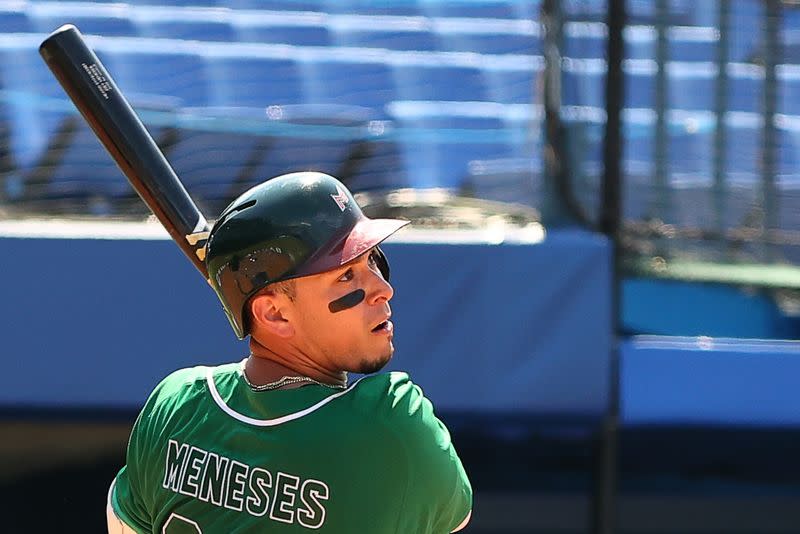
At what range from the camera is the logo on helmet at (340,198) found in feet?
4.69

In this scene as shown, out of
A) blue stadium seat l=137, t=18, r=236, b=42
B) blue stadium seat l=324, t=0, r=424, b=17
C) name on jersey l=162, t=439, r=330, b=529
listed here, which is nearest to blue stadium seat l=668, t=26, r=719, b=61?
blue stadium seat l=324, t=0, r=424, b=17

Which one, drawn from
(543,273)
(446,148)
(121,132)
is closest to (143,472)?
(121,132)

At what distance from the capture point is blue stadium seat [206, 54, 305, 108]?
196 inches

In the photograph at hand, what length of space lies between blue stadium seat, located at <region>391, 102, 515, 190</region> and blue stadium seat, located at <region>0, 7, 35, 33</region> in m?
1.65

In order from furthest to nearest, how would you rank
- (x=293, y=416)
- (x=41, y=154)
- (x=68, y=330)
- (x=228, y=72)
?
(x=228, y=72), (x=41, y=154), (x=68, y=330), (x=293, y=416)

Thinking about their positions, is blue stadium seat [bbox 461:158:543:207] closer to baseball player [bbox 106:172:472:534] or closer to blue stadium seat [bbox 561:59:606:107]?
blue stadium seat [bbox 561:59:606:107]

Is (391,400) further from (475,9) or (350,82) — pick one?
(475,9)

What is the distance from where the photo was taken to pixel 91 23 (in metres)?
5.39

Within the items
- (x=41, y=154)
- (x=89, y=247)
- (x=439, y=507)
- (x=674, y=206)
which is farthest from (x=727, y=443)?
(x=41, y=154)

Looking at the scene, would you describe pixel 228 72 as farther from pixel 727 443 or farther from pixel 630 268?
pixel 727 443

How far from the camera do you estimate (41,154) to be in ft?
13.8

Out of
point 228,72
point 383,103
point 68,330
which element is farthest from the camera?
point 228,72

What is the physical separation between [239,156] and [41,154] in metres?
0.68

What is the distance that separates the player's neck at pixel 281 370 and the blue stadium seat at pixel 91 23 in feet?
13.6
